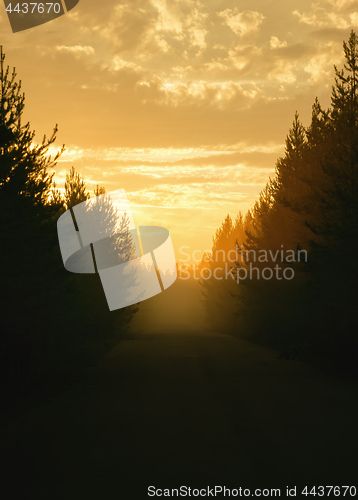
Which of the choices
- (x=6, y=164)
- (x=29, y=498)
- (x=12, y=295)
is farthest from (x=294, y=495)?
(x=6, y=164)

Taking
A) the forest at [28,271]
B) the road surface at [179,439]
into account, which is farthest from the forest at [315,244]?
the forest at [28,271]

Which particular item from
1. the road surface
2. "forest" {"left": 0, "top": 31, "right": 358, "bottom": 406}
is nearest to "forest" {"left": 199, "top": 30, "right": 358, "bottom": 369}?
"forest" {"left": 0, "top": 31, "right": 358, "bottom": 406}

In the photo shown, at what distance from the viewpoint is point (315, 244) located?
70.6 feet

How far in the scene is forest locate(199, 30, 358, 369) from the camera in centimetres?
1895

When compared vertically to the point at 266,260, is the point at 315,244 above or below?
above

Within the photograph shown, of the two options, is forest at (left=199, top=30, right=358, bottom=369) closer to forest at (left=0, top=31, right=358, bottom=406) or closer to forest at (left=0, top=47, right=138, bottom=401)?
forest at (left=0, top=31, right=358, bottom=406)

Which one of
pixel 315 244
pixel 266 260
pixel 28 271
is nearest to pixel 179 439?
pixel 28 271

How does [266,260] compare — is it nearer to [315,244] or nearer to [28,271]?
[315,244]

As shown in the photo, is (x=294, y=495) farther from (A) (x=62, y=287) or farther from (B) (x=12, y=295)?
(A) (x=62, y=287)

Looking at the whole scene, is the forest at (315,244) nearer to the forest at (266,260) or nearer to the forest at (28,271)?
the forest at (266,260)

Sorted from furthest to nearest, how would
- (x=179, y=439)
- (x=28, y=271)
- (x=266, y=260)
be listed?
(x=266, y=260) → (x=28, y=271) → (x=179, y=439)

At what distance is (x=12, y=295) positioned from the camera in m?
13.2

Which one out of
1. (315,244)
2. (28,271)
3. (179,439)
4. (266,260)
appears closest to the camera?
(179,439)

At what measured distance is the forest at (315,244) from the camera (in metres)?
19.0
